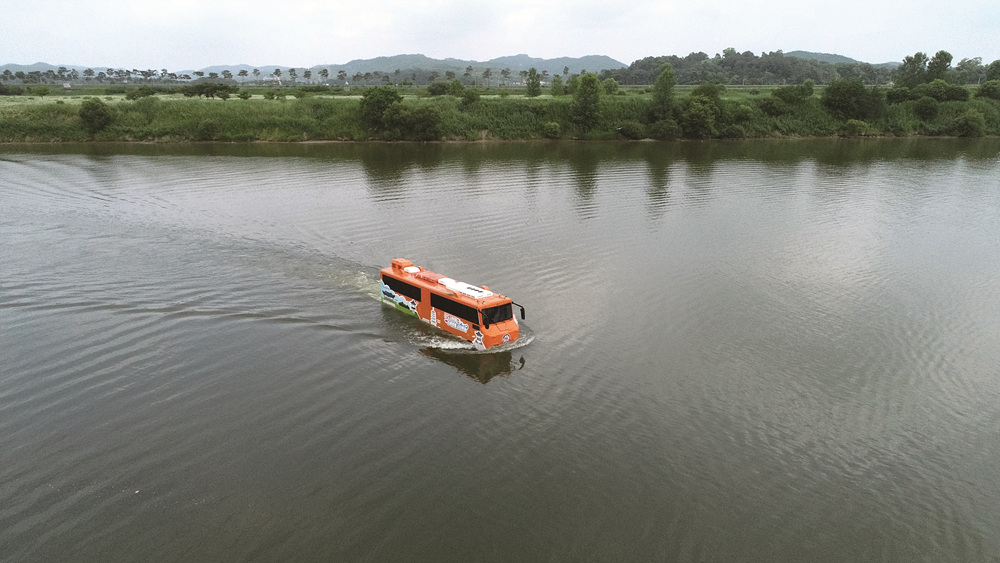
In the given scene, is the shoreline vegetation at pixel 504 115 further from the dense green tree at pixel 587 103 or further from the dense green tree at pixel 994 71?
the dense green tree at pixel 994 71

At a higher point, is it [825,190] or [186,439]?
[825,190]

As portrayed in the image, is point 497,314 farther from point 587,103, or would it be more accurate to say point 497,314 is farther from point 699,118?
point 699,118

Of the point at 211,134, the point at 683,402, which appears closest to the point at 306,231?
the point at 683,402

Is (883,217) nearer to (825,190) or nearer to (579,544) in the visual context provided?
(825,190)

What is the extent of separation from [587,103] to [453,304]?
284 feet

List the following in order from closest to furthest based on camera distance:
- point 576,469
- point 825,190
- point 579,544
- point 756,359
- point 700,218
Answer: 1. point 579,544
2. point 576,469
3. point 756,359
4. point 700,218
5. point 825,190

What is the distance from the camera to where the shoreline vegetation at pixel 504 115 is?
94.4 meters

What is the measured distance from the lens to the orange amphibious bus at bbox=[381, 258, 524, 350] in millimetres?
26016

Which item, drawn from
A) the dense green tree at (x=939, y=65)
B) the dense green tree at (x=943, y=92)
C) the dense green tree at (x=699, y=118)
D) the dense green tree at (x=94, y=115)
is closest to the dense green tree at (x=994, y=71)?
the dense green tree at (x=939, y=65)

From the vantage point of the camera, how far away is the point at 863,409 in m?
22.1

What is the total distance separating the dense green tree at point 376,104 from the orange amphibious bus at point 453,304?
73347 mm

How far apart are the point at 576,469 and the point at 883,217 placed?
44.2 m

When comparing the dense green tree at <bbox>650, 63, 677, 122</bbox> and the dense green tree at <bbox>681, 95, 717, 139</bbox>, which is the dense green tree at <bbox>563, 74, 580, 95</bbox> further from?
the dense green tree at <bbox>681, 95, 717, 139</bbox>

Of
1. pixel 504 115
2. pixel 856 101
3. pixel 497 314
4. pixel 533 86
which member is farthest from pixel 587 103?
pixel 497 314
